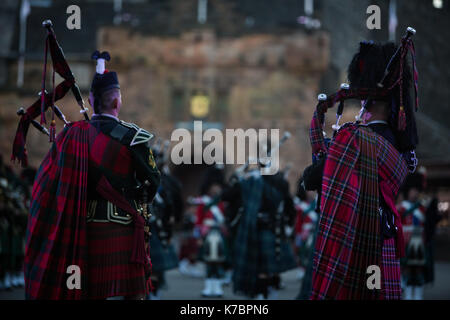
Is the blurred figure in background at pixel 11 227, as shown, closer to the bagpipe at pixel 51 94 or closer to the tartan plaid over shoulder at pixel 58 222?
the bagpipe at pixel 51 94

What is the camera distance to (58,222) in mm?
4645

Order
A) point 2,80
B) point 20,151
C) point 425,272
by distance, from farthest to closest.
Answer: point 2,80, point 425,272, point 20,151

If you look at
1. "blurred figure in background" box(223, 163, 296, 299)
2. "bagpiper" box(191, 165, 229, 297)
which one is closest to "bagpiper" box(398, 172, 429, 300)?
"blurred figure in background" box(223, 163, 296, 299)

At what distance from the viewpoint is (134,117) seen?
26.4m

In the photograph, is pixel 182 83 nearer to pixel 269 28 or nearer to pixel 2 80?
pixel 269 28

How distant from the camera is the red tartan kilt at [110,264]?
470 centimetres

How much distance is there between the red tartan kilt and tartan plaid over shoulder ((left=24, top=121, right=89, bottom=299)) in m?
0.09

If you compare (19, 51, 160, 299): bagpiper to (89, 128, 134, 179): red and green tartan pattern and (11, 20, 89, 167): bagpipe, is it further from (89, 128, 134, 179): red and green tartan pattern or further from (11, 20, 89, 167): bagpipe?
(11, 20, 89, 167): bagpipe

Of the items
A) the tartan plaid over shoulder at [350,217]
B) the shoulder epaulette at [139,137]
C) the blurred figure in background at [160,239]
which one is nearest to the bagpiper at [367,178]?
the tartan plaid over shoulder at [350,217]

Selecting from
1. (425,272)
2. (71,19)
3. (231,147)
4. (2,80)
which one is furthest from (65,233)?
(2,80)

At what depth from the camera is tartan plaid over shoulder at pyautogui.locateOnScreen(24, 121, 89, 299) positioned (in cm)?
459

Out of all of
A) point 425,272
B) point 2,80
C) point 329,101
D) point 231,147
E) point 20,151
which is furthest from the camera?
point 2,80

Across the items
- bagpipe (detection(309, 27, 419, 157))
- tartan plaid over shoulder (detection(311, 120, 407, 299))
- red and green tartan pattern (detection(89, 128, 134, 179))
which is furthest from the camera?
red and green tartan pattern (detection(89, 128, 134, 179))
